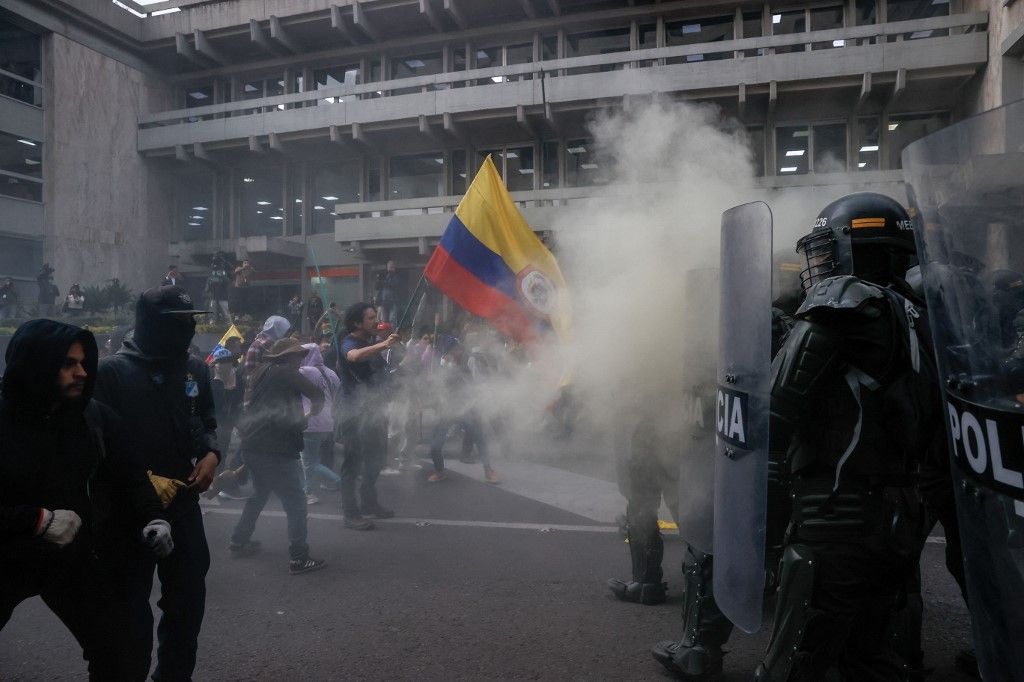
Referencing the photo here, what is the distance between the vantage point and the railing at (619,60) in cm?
1254

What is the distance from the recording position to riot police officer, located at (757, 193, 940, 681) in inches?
75.8

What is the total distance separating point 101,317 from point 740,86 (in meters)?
13.8

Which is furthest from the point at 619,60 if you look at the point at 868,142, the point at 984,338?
the point at 984,338

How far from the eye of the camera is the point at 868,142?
14.2 meters

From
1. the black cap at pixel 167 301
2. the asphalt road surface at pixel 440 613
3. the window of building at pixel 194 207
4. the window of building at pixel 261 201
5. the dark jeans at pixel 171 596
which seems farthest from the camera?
the window of building at pixel 194 207

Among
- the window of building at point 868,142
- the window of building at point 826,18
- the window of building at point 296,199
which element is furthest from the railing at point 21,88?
the window of building at point 868,142

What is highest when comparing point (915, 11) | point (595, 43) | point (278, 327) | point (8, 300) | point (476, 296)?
point (595, 43)

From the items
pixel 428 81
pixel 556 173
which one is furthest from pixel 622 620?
pixel 428 81

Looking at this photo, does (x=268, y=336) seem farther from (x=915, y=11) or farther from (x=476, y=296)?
(x=915, y=11)

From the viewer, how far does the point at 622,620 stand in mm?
3547

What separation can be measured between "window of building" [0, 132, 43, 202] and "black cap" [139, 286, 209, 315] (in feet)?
60.8

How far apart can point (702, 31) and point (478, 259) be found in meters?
12.7

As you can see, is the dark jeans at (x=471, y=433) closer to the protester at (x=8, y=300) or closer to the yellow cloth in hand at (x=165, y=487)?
the yellow cloth in hand at (x=165, y=487)

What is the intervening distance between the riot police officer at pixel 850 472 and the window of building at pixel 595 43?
15218 mm
